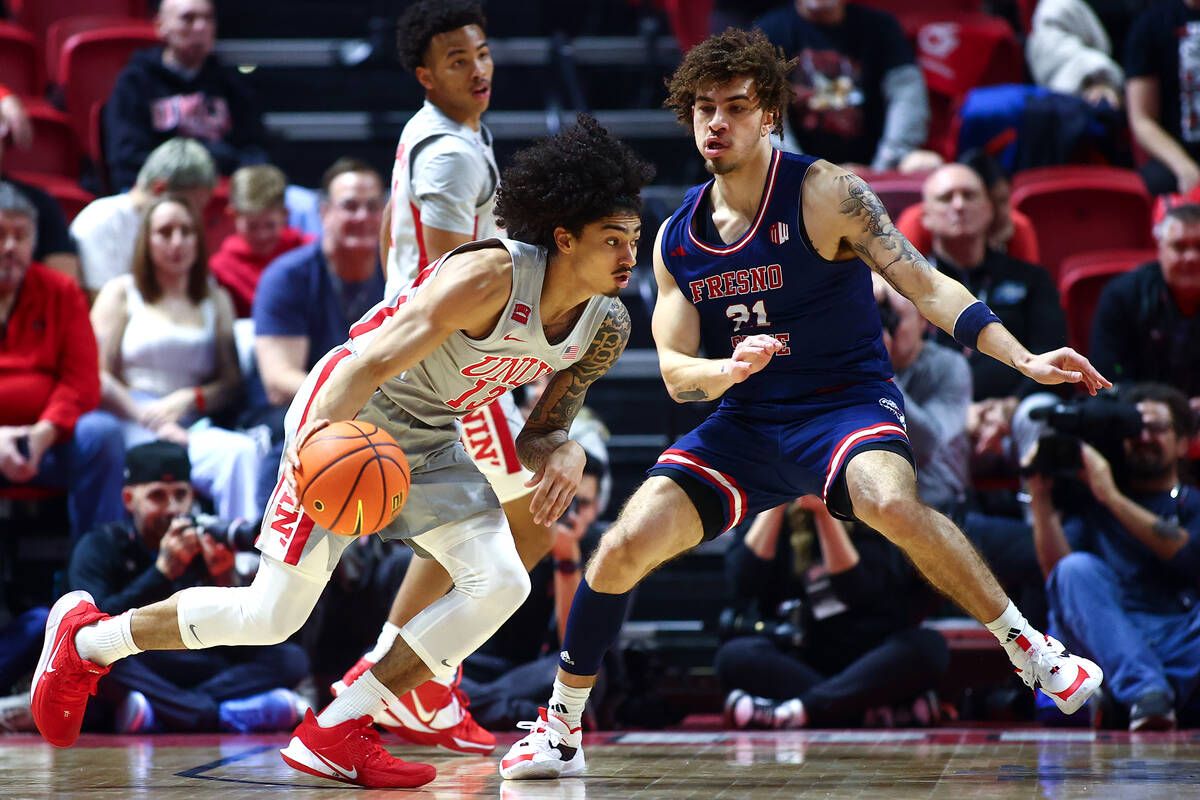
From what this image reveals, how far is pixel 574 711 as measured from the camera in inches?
181

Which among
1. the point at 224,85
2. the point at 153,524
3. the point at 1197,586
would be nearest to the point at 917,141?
the point at 1197,586

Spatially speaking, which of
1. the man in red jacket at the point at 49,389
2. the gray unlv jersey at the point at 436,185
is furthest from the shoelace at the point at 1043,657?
the man in red jacket at the point at 49,389

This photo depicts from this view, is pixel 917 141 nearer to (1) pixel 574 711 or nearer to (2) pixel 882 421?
(2) pixel 882 421

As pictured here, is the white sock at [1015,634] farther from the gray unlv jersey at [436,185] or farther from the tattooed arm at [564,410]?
the gray unlv jersey at [436,185]

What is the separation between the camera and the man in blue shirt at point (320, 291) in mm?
7035

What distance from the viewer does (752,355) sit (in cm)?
414

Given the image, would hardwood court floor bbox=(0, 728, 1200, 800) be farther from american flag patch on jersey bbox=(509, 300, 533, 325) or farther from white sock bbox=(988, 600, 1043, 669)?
american flag patch on jersey bbox=(509, 300, 533, 325)

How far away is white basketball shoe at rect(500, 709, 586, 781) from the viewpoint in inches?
179

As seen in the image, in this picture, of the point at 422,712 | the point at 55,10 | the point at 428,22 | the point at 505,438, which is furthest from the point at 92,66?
the point at 422,712

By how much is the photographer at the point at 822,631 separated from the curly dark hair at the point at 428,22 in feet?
7.05

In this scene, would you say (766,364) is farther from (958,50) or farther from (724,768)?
(958,50)

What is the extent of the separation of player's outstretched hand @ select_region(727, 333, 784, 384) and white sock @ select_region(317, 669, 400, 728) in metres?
1.30

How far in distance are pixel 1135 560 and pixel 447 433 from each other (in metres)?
2.95

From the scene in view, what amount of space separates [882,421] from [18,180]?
5.08 meters
